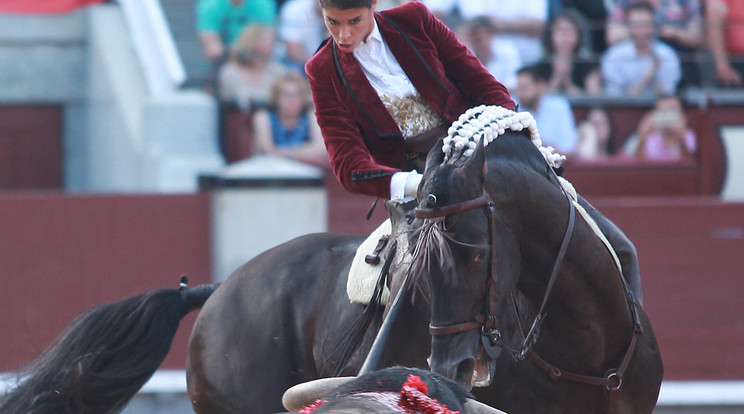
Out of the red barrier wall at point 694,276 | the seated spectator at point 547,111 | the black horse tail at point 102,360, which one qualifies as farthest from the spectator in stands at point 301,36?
the black horse tail at point 102,360

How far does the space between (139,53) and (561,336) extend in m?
5.66

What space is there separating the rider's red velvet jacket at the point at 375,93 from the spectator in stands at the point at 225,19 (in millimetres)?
4158

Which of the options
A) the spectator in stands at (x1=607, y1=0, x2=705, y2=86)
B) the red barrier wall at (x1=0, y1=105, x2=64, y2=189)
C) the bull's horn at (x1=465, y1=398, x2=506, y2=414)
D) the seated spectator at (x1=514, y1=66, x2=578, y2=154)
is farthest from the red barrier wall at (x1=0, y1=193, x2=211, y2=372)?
the bull's horn at (x1=465, y1=398, x2=506, y2=414)

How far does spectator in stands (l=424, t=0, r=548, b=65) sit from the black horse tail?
3898 millimetres

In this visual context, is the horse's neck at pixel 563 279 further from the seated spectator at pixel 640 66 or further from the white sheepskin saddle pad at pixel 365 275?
the seated spectator at pixel 640 66

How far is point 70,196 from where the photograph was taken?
6828 millimetres

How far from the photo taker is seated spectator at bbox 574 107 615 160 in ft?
24.4

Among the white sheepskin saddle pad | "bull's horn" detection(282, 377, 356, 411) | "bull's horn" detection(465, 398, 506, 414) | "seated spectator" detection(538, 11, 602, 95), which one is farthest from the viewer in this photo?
"seated spectator" detection(538, 11, 602, 95)

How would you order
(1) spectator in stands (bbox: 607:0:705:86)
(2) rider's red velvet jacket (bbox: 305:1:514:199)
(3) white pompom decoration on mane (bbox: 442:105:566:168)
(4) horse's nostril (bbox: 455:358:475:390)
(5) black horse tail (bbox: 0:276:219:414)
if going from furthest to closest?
(1) spectator in stands (bbox: 607:0:705:86) < (5) black horse tail (bbox: 0:276:219:414) < (2) rider's red velvet jacket (bbox: 305:1:514:199) < (3) white pompom decoration on mane (bbox: 442:105:566:168) < (4) horse's nostril (bbox: 455:358:475:390)

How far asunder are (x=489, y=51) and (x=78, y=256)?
2.79 metres

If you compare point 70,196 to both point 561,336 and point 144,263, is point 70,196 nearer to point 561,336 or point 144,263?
point 144,263

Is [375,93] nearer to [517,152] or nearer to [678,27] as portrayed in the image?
[517,152]

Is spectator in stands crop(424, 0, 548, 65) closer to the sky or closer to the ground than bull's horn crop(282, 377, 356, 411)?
closer to the sky

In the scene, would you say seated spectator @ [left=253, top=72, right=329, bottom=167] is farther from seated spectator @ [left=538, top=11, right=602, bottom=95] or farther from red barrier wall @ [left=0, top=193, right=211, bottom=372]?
seated spectator @ [left=538, top=11, right=602, bottom=95]
